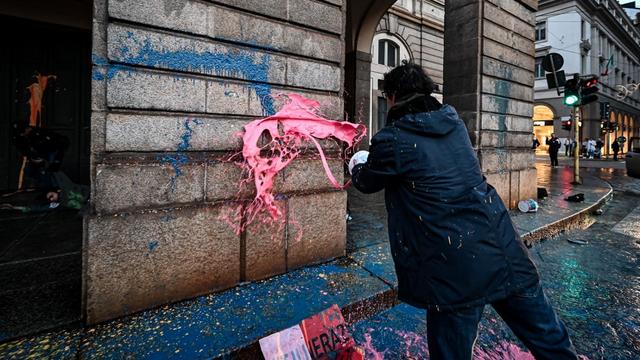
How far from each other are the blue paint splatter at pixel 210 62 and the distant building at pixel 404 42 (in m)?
11.0

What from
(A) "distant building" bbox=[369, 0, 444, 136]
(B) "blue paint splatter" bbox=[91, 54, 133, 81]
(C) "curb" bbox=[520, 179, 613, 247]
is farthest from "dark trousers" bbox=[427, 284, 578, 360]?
(A) "distant building" bbox=[369, 0, 444, 136]

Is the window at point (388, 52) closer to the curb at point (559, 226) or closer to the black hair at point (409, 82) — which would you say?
the curb at point (559, 226)

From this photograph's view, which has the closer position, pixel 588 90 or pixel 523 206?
pixel 523 206

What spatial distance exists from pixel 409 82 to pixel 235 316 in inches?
83.0

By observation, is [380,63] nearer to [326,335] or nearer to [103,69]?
[103,69]

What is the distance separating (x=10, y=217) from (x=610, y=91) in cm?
4929

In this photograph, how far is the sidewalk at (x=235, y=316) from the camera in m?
1.91

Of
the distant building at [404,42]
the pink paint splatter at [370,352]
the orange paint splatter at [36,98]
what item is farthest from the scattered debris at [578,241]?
the orange paint splatter at [36,98]

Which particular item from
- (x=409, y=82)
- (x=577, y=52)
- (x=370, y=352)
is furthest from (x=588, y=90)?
(x=577, y=52)

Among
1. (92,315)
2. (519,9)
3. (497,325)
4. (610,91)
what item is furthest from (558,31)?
(92,315)

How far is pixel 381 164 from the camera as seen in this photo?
1.62 metres

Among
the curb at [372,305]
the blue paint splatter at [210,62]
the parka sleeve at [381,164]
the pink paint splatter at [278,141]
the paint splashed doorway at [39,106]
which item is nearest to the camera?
the parka sleeve at [381,164]

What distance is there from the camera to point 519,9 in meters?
6.17

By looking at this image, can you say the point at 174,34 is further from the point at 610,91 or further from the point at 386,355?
the point at 610,91
